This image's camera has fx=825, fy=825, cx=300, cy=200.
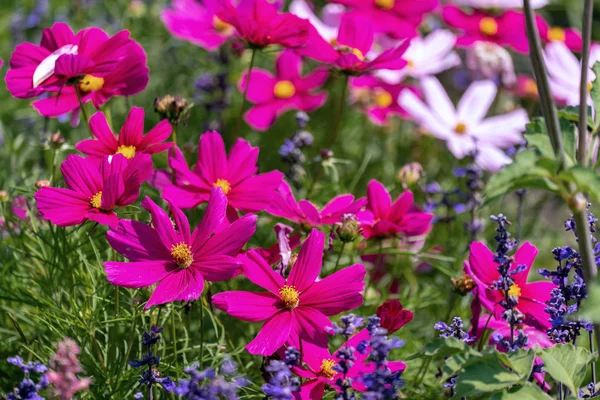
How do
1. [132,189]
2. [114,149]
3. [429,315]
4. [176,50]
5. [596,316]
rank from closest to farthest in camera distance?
[596,316], [132,189], [114,149], [429,315], [176,50]

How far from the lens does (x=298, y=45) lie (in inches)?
44.9

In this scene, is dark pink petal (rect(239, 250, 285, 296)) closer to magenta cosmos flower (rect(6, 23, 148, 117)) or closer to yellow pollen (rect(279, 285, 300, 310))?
yellow pollen (rect(279, 285, 300, 310))

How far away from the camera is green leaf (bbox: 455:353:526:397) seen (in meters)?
0.74

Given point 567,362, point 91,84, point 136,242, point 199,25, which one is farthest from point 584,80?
point 199,25

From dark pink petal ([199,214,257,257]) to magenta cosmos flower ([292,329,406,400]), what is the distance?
0.44 ft

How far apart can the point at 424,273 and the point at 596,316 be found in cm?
106

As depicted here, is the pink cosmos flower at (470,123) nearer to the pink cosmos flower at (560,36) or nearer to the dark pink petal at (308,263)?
the pink cosmos flower at (560,36)

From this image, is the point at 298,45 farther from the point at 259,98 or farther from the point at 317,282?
the point at 259,98

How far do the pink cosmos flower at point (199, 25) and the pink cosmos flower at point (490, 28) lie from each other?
0.50 m

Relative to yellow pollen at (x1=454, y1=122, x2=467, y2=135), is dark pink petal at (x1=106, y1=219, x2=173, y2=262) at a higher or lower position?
lower

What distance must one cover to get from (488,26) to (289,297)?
1118 millimetres

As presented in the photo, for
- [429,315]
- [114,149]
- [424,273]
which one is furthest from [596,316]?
[424,273]

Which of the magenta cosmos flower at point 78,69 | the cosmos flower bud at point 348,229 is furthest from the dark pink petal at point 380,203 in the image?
the magenta cosmos flower at point 78,69

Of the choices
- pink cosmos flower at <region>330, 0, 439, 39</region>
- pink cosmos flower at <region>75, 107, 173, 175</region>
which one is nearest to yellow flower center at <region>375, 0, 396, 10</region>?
pink cosmos flower at <region>330, 0, 439, 39</region>
